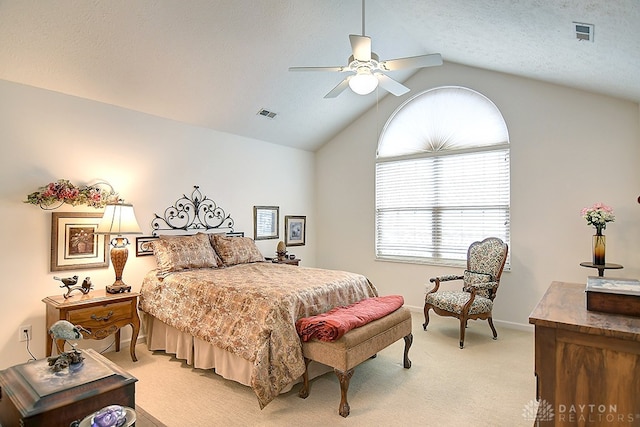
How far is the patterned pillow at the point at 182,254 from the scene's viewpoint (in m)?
3.82

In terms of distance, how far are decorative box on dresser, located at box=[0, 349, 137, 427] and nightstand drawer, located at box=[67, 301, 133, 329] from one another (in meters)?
1.37

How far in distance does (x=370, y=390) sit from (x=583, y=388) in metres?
1.80

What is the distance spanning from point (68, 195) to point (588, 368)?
164 inches

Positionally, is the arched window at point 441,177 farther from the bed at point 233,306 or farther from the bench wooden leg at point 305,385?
the bench wooden leg at point 305,385

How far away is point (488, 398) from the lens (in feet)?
9.23

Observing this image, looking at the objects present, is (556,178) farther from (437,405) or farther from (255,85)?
(255,85)

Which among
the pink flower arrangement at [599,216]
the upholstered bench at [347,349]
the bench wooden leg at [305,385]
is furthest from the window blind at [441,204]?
the bench wooden leg at [305,385]

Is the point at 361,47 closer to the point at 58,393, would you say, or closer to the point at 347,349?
the point at 347,349

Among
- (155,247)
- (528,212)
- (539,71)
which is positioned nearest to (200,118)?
(155,247)

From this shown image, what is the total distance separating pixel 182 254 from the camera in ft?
12.9

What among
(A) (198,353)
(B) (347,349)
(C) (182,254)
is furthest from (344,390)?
(C) (182,254)

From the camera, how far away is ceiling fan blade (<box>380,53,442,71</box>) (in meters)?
2.83

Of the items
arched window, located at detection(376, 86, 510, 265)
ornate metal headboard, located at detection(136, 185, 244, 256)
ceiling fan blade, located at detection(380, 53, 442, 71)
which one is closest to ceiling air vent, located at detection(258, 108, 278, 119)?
ornate metal headboard, located at detection(136, 185, 244, 256)

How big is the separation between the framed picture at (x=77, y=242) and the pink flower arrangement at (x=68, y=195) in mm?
147
